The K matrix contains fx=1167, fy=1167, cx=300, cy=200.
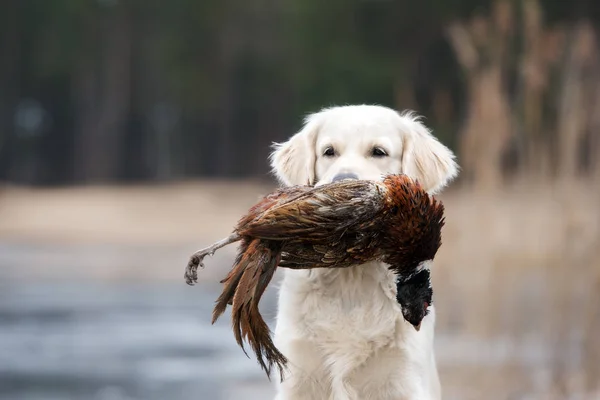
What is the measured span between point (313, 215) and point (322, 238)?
0.10 metres

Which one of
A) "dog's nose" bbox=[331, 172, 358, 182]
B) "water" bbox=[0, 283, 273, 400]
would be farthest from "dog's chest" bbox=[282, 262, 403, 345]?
"water" bbox=[0, 283, 273, 400]

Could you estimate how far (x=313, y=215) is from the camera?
409 cm

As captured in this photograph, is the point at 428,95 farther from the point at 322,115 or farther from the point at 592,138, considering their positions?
the point at 322,115

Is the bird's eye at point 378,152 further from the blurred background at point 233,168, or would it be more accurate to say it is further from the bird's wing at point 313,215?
the blurred background at point 233,168

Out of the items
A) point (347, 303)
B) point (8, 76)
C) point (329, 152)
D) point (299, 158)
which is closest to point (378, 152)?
point (329, 152)

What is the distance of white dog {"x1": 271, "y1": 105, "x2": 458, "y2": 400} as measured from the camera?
15.0 ft

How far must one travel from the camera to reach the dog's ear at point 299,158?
5121mm

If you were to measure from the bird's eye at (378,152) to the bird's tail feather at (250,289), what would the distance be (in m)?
0.96

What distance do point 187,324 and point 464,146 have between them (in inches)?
226

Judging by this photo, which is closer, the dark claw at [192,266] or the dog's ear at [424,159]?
the dark claw at [192,266]

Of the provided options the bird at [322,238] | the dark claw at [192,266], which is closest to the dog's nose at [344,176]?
the bird at [322,238]

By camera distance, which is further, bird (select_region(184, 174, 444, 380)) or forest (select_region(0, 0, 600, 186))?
forest (select_region(0, 0, 600, 186))

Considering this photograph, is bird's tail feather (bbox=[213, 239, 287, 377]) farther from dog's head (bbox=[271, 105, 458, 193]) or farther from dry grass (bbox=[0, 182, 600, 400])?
dry grass (bbox=[0, 182, 600, 400])

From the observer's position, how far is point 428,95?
33.6m
